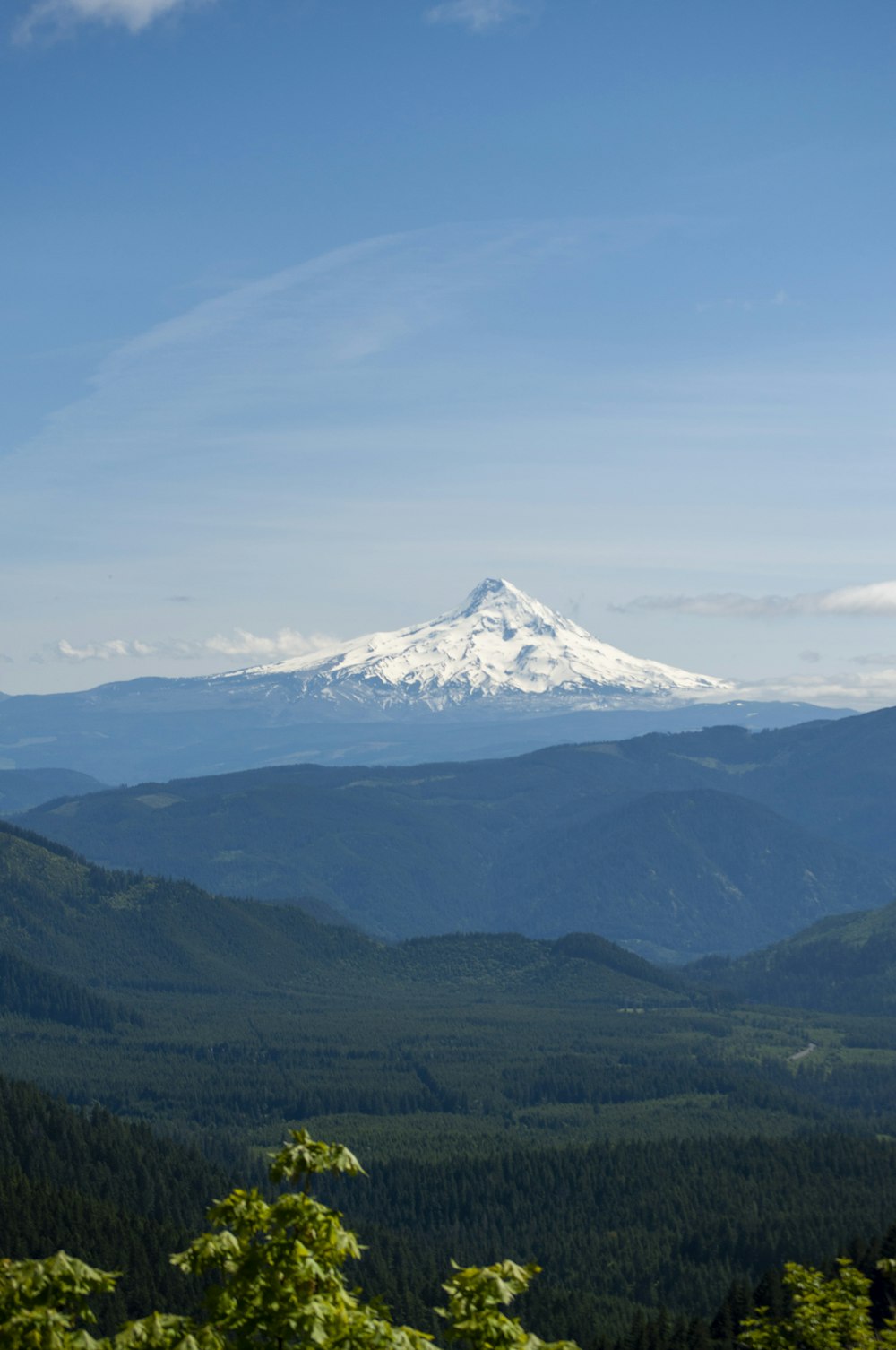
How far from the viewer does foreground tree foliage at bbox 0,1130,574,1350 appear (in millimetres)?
33625

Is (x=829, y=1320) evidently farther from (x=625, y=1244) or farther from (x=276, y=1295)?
(x=625, y=1244)

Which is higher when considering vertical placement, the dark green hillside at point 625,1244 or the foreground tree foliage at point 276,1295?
the foreground tree foliage at point 276,1295

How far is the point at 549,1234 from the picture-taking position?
628ft

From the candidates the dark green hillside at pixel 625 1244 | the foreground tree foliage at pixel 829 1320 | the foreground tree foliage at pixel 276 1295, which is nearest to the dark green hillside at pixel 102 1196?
the dark green hillside at pixel 625 1244

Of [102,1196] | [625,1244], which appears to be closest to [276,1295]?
[102,1196]

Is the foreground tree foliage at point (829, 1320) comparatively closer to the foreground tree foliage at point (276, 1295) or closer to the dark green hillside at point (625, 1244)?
the foreground tree foliage at point (276, 1295)

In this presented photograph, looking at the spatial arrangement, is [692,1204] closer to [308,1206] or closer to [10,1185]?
[10,1185]

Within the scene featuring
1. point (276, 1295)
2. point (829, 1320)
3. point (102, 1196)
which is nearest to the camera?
point (276, 1295)

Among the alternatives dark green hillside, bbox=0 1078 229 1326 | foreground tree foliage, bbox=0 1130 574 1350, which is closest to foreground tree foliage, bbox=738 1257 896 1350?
foreground tree foliage, bbox=0 1130 574 1350

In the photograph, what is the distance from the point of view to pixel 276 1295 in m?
34.6

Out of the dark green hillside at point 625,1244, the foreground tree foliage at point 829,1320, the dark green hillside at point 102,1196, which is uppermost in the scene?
the foreground tree foliage at point 829,1320

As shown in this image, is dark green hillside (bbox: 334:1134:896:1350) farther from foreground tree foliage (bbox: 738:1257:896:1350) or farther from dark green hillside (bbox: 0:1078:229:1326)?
foreground tree foliage (bbox: 738:1257:896:1350)

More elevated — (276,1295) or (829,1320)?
(276,1295)

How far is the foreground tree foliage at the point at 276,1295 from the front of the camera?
33625 millimetres
